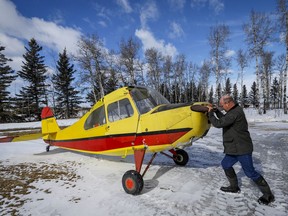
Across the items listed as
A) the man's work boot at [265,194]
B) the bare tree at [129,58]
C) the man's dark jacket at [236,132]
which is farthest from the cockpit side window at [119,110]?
the bare tree at [129,58]

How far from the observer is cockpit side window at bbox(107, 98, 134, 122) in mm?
5500

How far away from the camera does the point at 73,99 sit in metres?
44.8

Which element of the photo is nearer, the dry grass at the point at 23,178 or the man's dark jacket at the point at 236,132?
the man's dark jacket at the point at 236,132

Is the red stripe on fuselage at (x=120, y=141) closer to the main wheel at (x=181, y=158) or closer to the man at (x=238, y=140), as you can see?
the man at (x=238, y=140)

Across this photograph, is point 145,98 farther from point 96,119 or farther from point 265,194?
point 265,194

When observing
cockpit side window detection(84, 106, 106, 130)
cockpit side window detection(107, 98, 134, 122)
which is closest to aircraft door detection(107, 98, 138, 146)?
cockpit side window detection(107, 98, 134, 122)

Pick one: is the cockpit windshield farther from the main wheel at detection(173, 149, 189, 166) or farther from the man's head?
the main wheel at detection(173, 149, 189, 166)

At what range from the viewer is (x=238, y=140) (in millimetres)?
4203

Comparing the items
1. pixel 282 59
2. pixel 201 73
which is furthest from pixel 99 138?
pixel 282 59

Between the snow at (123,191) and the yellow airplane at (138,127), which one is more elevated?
the yellow airplane at (138,127)

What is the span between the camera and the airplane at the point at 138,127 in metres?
4.62

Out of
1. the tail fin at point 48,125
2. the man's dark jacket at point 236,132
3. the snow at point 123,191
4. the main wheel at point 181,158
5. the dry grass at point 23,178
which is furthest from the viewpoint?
the tail fin at point 48,125

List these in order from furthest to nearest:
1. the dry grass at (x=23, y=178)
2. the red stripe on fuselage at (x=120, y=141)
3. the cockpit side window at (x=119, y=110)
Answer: the cockpit side window at (x=119, y=110) < the red stripe on fuselage at (x=120, y=141) < the dry grass at (x=23, y=178)

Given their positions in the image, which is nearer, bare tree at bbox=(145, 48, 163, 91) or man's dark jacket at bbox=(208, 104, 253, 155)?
man's dark jacket at bbox=(208, 104, 253, 155)
